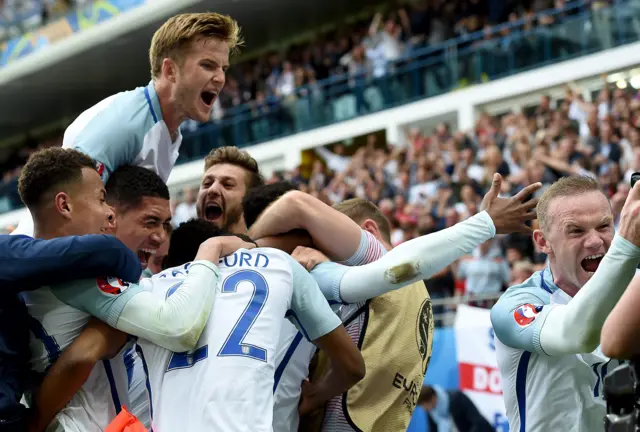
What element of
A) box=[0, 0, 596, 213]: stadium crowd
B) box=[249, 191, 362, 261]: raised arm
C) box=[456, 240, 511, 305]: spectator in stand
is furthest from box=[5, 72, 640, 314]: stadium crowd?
box=[249, 191, 362, 261]: raised arm

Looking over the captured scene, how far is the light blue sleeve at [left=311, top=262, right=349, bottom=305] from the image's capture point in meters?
3.78

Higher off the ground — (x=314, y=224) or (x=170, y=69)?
(x=170, y=69)

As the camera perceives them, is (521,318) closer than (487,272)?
Yes

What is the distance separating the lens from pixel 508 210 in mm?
3822

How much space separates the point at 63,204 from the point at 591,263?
205cm

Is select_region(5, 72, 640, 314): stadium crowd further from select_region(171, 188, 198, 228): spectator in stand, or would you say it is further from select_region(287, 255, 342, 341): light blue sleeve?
select_region(287, 255, 342, 341): light blue sleeve

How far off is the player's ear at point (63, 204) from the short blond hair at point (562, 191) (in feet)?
6.10

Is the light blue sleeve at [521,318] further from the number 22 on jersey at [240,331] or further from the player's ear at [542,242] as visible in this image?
the number 22 on jersey at [240,331]

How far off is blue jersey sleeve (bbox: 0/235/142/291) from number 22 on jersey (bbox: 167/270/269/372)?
29cm

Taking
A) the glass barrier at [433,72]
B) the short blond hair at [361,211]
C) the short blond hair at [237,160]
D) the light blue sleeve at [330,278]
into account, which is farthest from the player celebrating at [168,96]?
the glass barrier at [433,72]

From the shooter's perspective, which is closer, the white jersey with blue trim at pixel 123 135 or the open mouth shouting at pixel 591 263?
the open mouth shouting at pixel 591 263

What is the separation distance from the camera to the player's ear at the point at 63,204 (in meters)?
3.52

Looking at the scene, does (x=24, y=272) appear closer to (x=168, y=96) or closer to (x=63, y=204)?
(x=63, y=204)

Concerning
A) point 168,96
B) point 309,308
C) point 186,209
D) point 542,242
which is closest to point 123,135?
point 168,96
